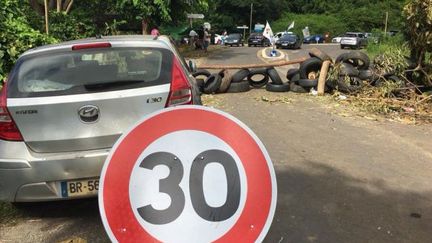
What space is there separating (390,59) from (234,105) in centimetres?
380

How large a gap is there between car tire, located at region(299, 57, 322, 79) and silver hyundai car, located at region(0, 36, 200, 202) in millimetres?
9142

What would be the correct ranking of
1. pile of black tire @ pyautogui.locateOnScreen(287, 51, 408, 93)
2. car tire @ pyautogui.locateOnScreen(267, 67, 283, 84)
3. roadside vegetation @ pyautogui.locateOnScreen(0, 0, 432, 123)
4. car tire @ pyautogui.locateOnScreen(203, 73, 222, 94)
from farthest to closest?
car tire @ pyautogui.locateOnScreen(267, 67, 283, 84) → car tire @ pyautogui.locateOnScreen(203, 73, 222, 94) → pile of black tire @ pyautogui.locateOnScreen(287, 51, 408, 93) → roadside vegetation @ pyautogui.locateOnScreen(0, 0, 432, 123)

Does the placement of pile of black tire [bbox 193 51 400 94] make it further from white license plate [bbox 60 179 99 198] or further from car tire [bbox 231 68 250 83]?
white license plate [bbox 60 179 99 198]

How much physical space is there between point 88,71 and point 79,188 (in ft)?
3.43

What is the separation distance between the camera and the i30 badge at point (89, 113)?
168 inches

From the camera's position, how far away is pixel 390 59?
1177 cm

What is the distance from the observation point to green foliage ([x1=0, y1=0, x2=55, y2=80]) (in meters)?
9.30

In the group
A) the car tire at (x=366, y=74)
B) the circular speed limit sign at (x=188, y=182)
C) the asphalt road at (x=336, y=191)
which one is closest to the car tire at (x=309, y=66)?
the car tire at (x=366, y=74)

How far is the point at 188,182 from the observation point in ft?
8.09

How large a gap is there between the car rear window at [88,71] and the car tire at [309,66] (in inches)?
354

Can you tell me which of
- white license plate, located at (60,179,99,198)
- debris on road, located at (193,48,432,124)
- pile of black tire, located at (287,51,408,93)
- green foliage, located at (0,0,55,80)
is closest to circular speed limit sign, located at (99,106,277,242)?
white license plate, located at (60,179,99,198)

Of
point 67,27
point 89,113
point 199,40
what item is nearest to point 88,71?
point 89,113

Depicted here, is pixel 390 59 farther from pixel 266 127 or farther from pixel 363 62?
pixel 266 127

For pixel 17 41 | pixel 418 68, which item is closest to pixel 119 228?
pixel 17 41
